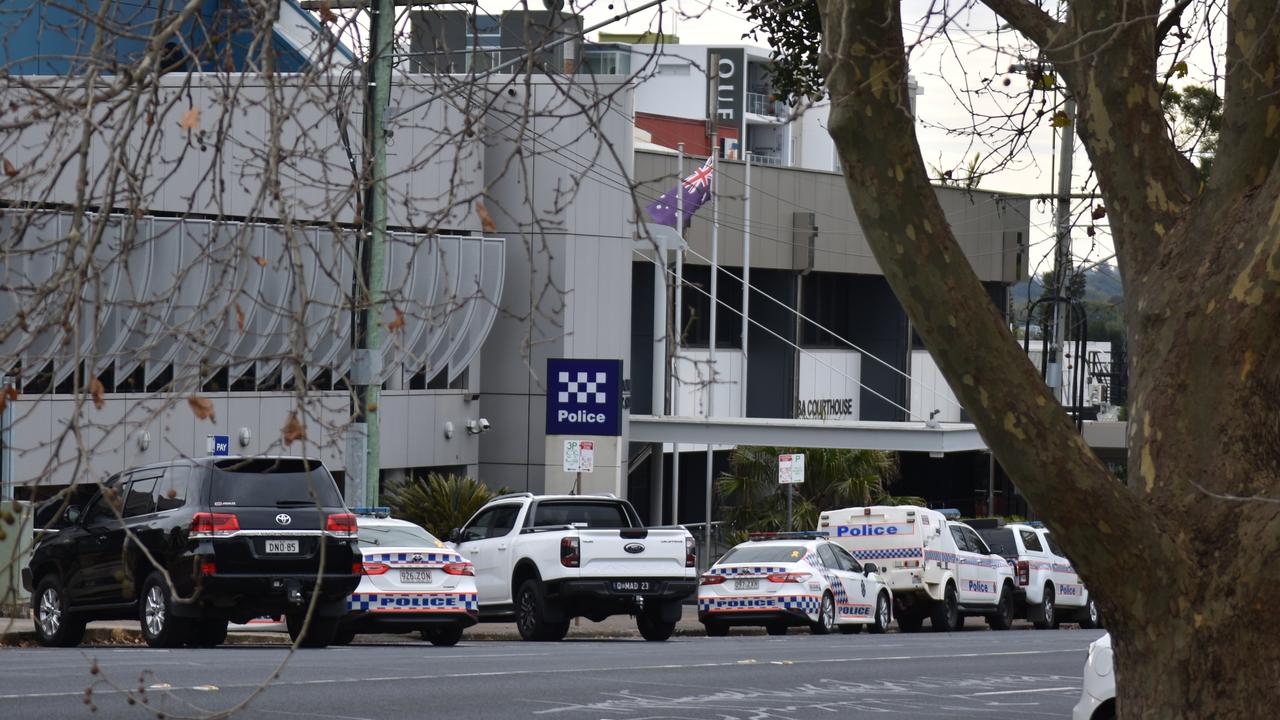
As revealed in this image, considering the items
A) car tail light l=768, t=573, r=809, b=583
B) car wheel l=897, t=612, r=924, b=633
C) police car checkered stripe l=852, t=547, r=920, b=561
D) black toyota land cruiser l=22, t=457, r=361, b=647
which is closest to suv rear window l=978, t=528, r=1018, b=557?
car wheel l=897, t=612, r=924, b=633

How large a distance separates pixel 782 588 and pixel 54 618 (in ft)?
35.9

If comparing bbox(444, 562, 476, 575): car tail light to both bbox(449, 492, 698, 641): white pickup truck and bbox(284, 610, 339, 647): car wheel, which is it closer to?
bbox(284, 610, 339, 647): car wheel

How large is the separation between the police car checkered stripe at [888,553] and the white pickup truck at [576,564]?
7.66 meters

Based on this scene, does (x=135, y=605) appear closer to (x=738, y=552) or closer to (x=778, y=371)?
(x=738, y=552)

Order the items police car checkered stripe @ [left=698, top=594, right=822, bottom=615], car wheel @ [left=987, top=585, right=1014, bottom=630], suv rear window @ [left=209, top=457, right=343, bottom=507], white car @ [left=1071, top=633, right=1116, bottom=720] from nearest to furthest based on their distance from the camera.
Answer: white car @ [left=1071, top=633, right=1116, bottom=720] → suv rear window @ [left=209, top=457, right=343, bottom=507] → police car checkered stripe @ [left=698, top=594, right=822, bottom=615] → car wheel @ [left=987, top=585, right=1014, bottom=630]

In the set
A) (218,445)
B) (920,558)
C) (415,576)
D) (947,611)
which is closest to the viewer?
(415,576)

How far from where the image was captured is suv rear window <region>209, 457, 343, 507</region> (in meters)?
17.0

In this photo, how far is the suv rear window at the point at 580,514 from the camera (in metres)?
22.4

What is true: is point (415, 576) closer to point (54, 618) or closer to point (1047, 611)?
point (54, 618)

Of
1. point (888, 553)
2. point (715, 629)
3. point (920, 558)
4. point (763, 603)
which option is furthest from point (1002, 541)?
point (763, 603)

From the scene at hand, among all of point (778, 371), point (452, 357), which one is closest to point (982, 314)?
point (452, 357)

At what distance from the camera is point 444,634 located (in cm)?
2089

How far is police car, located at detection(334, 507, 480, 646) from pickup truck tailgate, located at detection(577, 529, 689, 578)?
211cm

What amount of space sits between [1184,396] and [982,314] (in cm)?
66
